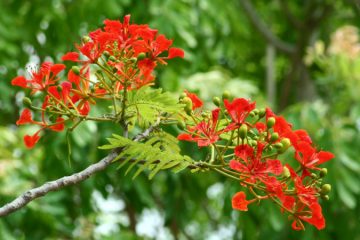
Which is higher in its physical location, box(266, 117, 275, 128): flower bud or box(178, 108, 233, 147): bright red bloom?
box(266, 117, 275, 128): flower bud

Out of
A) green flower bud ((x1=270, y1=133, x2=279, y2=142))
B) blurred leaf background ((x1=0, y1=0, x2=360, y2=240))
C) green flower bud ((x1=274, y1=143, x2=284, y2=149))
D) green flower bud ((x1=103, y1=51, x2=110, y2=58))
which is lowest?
blurred leaf background ((x1=0, y1=0, x2=360, y2=240))

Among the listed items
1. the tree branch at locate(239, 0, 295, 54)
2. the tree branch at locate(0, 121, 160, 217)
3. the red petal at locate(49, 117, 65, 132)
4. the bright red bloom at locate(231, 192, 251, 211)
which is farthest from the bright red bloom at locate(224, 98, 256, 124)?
the tree branch at locate(239, 0, 295, 54)

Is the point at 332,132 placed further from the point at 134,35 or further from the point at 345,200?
the point at 134,35

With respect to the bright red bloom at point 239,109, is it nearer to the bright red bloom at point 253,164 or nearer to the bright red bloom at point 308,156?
the bright red bloom at point 253,164

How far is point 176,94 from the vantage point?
5535 mm

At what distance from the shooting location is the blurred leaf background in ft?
18.5

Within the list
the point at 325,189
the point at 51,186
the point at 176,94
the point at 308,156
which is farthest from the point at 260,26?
the point at 51,186

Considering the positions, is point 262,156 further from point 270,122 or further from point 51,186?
point 51,186

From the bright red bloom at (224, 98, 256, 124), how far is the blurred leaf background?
9.60 feet

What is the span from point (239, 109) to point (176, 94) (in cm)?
349

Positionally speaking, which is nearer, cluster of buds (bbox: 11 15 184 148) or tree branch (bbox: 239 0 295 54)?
cluster of buds (bbox: 11 15 184 148)

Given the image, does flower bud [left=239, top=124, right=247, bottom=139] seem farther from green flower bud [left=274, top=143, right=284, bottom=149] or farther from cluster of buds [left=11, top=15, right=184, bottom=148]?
cluster of buds [left=11, top=15, right=184, bottom=148]

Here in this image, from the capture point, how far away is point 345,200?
5.39 metres

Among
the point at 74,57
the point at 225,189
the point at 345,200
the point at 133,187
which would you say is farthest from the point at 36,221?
the point at 74,57
